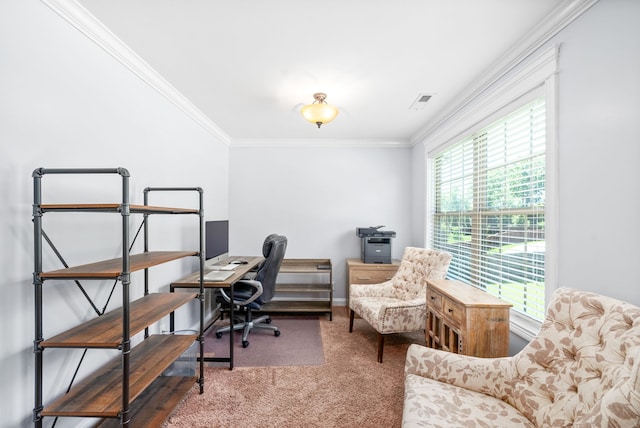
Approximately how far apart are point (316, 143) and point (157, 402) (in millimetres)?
3374

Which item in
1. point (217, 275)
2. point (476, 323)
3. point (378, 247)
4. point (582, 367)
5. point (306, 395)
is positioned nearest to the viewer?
point (582, 367)

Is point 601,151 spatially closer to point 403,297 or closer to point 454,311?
point 454,311

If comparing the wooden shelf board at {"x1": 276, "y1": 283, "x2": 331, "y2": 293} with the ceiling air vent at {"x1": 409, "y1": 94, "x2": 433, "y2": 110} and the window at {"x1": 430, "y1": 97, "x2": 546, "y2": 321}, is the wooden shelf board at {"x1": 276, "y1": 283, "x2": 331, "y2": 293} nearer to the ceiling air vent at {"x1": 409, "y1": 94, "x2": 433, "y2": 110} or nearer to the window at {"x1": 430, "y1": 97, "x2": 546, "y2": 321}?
the window at {"x1": 430, "y1": 97, "x2": 546, "y2": 321}

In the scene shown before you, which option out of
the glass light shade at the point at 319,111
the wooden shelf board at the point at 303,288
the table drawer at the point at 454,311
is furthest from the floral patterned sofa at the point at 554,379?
the wooden shelf board at the point at 303,288

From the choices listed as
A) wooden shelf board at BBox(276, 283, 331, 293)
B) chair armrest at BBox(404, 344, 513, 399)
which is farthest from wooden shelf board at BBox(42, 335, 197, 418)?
wooden shelf board at BBox(276, 283, 331, 293)

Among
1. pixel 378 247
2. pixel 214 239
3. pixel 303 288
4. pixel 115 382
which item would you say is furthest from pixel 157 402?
pixel 378 247

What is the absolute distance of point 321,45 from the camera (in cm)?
180

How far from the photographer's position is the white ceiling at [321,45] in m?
1.50

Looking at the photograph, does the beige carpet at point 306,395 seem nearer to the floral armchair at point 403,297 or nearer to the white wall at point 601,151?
the floral armchair at point 403,297

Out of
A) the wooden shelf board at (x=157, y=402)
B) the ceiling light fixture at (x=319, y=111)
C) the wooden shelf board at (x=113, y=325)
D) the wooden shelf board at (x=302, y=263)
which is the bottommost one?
the wooden shelf board at (x=157, y=402)

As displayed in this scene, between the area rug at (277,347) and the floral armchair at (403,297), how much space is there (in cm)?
54

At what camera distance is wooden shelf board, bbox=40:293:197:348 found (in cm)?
123

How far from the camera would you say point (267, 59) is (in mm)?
1968

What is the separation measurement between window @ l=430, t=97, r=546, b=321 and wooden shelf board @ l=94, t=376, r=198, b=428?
2465mm
